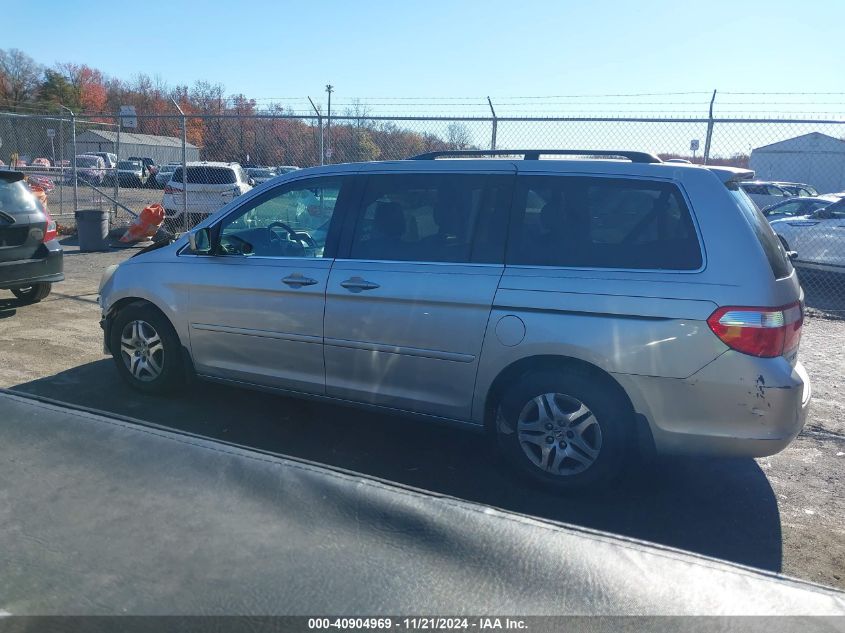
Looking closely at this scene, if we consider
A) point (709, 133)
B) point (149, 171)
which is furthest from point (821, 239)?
point (149, 171)

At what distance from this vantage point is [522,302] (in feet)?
12.8

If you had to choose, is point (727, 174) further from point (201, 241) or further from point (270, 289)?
point (201, 241)

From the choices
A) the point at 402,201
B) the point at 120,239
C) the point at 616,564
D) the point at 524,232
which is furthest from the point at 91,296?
the point at 616,564

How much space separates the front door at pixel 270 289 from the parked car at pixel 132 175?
95.0 feet

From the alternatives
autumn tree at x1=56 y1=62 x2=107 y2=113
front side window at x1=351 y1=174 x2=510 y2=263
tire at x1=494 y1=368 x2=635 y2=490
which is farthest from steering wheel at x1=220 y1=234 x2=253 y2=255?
autumn tree at x1=56 y1=62 x2=107 y2=113

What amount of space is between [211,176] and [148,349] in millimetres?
11912

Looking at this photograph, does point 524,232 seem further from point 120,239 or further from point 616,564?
point 120,239

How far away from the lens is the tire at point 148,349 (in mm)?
5266

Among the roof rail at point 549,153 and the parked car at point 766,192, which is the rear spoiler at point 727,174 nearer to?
the roof rail at point 549,153

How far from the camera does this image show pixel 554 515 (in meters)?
3.79

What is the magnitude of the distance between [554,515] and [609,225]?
5.28ft

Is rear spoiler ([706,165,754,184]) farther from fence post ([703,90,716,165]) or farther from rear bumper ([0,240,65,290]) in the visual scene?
rear bumper ([0,240,65,290])

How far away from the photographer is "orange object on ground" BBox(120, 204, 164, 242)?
13.7m

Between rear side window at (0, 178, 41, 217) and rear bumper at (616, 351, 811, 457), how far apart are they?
22.9ft
